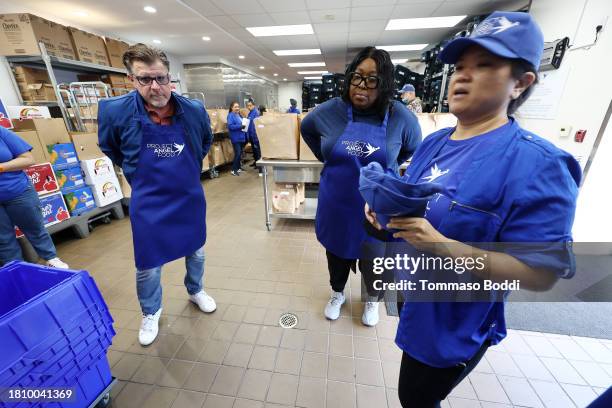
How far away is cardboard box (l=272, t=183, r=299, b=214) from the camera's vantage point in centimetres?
314

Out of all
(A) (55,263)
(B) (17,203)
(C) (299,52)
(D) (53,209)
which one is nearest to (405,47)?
(C) (299,52)

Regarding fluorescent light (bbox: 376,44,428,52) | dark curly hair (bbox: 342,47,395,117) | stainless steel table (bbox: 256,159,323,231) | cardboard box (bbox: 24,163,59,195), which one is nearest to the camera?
dark curly hair (bbox: 342,47,395,117)

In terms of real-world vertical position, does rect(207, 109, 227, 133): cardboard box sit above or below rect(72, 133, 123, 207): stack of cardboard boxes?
above

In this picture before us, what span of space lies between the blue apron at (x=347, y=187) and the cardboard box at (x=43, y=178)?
9.46 ft

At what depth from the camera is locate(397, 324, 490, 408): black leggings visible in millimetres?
784

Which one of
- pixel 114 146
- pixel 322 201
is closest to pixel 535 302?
pixel 322 201

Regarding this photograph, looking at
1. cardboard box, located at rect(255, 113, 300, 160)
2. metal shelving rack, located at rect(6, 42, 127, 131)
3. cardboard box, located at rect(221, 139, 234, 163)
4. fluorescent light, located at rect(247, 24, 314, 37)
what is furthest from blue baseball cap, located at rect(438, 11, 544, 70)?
cardboard box, located at rect(221, 139, 234, 163)

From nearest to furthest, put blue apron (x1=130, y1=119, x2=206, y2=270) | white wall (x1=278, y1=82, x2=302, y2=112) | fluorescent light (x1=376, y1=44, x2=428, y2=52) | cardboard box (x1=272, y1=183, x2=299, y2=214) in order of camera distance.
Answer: blue apron (x1=130, y1=119, x2=206, y2=270), cardboard box (x1=272, y1=183, x2=299, y2=214), fluorescent light (x1=376, y1=44, x2=428, y2=52), white wall (x1=278, y1=82, x2=302, y2=112)

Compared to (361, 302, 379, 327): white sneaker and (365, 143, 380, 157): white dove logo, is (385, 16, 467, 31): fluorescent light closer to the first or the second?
(365, 143, 380, 157): white dove logo

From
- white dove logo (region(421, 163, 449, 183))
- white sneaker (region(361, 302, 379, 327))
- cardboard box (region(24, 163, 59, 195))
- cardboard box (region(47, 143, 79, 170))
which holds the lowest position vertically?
white sneaker (region(361, 302, 379, 327))

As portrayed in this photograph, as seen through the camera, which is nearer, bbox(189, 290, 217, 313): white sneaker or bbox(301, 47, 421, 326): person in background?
bbox(301, 47, 421, 326): person in background

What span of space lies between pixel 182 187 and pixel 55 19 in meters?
5.70

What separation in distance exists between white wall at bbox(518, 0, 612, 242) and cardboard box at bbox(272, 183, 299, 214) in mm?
2333

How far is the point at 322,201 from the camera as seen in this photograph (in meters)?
1.57
